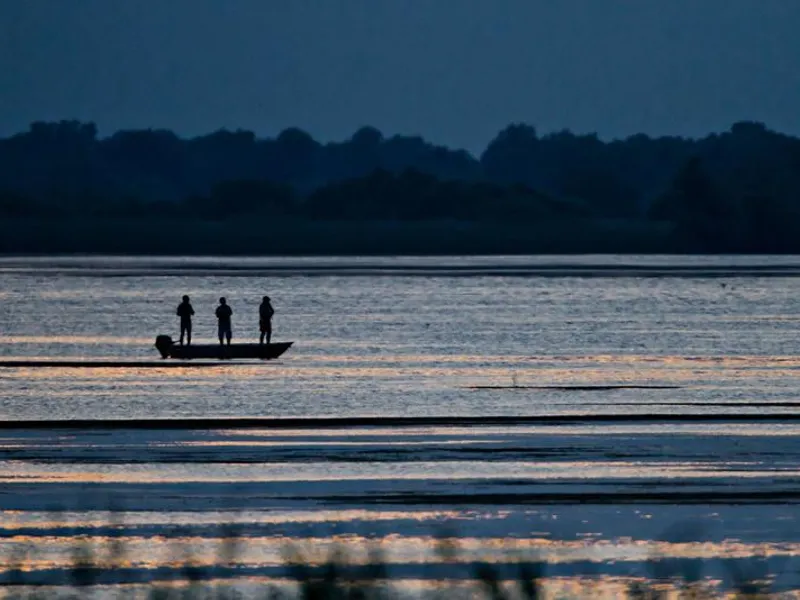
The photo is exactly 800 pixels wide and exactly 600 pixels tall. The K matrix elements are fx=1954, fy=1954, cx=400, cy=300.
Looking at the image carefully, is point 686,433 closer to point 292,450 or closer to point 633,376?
point 292,450

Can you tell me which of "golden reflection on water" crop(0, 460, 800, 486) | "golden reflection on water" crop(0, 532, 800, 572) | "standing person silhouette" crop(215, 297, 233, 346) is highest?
"standing person silhouette" crop(215, 297, 233, 346)

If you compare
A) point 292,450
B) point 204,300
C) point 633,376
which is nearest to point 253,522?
point 292,450

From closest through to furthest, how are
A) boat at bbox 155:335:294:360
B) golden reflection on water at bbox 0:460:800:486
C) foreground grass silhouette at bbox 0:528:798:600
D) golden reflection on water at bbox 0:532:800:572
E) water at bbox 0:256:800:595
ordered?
1. foreground grass silhouette at bbox 0:528:798:600
2. golden reflection on water at bbox 0:532:800:572
3. water at bbox 0:256:800:595
4. golden reflection on water at bbox 0:460:800:486
5. boat at bbox 155:335:294:360

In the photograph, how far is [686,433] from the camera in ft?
101

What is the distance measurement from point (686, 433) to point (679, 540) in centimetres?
1041

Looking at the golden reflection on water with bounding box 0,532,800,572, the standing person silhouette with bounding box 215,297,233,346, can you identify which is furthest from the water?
the standing person silhouette with bounding box 215,297,233,346

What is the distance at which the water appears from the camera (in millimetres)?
21000

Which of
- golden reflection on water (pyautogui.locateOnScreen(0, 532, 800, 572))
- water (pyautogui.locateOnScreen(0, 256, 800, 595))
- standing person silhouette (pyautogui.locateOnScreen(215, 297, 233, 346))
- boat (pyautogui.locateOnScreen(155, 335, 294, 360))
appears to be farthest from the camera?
boat (pyautogui.locateOnScreen(155, 335, 294, 360))

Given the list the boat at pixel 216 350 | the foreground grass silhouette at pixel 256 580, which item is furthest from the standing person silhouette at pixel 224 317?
the foreground grass silhouette at pixel 256 580

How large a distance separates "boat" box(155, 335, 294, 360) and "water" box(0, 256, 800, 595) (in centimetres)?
46

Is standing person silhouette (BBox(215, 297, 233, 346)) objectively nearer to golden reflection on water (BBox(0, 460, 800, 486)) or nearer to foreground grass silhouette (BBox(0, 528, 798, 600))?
golden reflection on water (BBox(0, 460, 800, 486))

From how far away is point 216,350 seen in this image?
49.0 m

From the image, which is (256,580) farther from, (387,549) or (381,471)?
(381,471)

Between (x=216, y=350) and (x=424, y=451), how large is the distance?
21097mm
